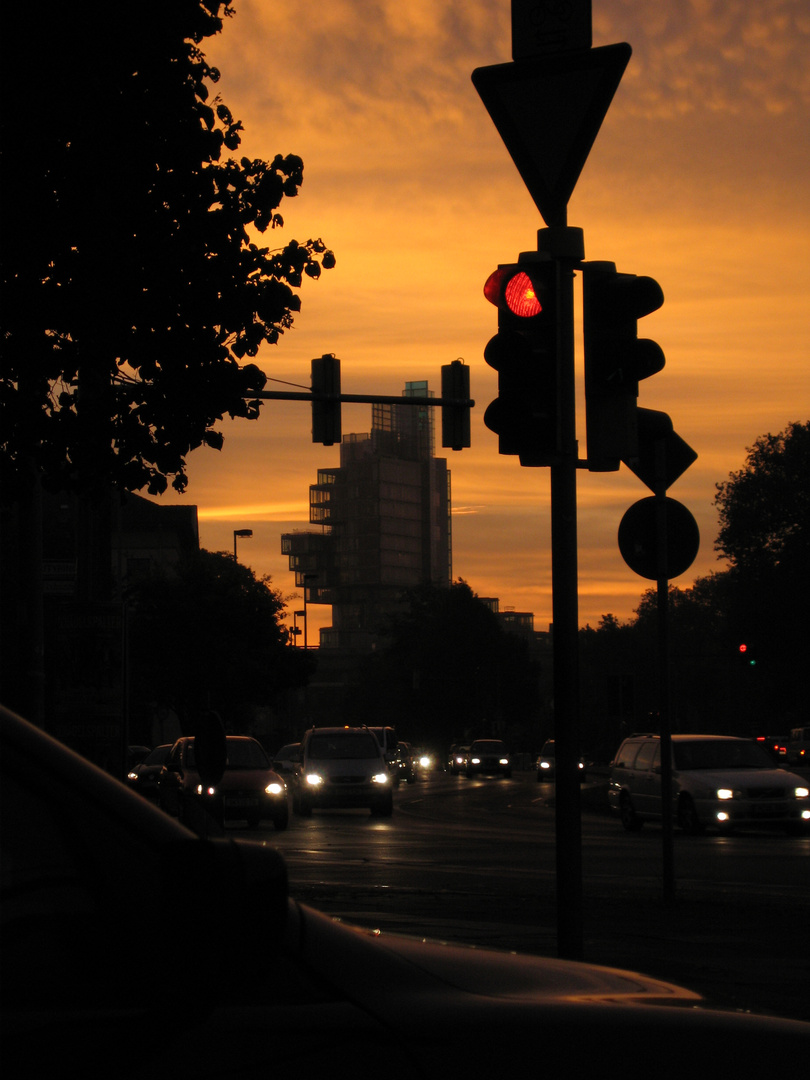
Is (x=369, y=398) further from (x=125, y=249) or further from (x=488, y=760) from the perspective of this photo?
(x=488, y=760)

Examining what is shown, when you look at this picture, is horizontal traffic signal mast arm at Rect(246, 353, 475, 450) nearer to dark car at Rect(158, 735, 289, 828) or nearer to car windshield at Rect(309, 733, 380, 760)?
dark car at Rect(158, 735, 289, 828)

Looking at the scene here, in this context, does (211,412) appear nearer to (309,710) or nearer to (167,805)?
(167,805)

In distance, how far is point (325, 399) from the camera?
20.1 metres

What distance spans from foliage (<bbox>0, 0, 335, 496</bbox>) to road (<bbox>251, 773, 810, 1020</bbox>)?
3850 mm

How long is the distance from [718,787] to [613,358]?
53.5 feet

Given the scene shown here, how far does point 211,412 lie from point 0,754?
9.47 metres

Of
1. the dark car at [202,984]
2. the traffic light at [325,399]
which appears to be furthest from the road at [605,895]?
the traffic light at [325,399]

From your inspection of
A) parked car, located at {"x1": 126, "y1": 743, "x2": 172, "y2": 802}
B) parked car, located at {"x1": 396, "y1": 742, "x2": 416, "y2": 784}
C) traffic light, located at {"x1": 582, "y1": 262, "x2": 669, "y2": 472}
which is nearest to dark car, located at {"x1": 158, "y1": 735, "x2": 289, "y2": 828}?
parked car, located at {"x1": 126, "y1": 743, "x2": 172, "y2": 802}

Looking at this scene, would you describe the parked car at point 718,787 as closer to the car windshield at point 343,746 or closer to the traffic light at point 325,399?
the traffic light at point 325,399

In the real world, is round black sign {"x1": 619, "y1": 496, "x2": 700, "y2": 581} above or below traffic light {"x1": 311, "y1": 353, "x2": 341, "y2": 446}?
below

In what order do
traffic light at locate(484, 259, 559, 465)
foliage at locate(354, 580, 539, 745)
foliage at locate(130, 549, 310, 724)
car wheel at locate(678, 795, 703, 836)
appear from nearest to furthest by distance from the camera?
traffic light at locate(484, 259, 559, 465), car wheel at locate(678, 795, 703, 836), foliage at locate(130, 549, 310, 724), foliage at locate(354, 580, 539, 745)

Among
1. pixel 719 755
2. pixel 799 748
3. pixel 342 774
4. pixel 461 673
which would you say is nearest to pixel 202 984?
pixel 719 755

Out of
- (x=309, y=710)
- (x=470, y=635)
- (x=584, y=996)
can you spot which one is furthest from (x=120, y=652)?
(x=309, y=710)

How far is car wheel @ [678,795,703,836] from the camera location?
22.6 m
